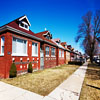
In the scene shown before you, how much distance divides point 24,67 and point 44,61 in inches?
182

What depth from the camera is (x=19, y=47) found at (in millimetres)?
8258

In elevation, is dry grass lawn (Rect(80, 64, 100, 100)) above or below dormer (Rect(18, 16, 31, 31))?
below

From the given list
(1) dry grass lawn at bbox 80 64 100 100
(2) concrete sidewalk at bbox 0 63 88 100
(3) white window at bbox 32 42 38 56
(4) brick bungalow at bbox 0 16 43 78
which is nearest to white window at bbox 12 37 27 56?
(4) brick bungalow at bbox 0 16 43 78

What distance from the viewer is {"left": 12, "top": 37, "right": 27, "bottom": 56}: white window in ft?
25.1

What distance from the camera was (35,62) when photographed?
10648 mm

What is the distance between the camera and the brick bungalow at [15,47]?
6.92m

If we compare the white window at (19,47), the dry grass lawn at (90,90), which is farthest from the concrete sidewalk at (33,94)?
the white window at (19,47)

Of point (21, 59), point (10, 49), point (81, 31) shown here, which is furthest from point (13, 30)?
point (81, 31)

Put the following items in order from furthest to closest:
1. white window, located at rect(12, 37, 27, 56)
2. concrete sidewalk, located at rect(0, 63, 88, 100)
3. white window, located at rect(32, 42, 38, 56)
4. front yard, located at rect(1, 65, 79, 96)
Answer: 1. white window, located at rect(32, 42, 38, 56)
2. white window, located at rect(12, 37, 27, 56)
3. front yard, located at rect(1, 65, 79, 96)
4. concrete sidewalk, located at rect(0, 63, 88, 100)

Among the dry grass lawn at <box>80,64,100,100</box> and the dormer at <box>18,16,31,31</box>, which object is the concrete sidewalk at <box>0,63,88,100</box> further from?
the dormer at <box>18,16,31,31</box>

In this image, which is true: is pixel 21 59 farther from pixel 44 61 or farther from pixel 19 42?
pixel 44 61

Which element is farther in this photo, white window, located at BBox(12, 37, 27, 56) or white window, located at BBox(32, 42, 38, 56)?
white window, located at BBox(32, 42, 38, 56)

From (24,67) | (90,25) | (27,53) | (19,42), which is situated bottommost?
(24,67)

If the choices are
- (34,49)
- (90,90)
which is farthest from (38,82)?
(34,49)
